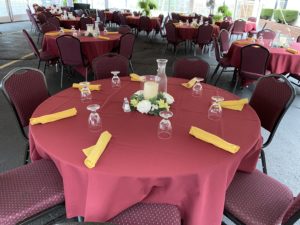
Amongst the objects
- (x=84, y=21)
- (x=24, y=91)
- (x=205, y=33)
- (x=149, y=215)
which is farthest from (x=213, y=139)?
(x=84, y=21)

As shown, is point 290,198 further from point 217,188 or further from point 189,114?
point 189,114

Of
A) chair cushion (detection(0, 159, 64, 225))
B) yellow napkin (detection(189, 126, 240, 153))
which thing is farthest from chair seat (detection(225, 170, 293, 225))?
chair cushion (detection(0, 159, 64, 225))

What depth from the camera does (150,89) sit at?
1.71 meters

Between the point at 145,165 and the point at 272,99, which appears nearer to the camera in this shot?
the point at 145,165

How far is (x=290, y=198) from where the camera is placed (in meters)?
1.46

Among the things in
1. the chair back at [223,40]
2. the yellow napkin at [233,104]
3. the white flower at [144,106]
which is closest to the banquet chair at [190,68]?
the yellow napkin at [233,104]

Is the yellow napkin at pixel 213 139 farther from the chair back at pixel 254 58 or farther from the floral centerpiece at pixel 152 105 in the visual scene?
the chair back at pixel 254 58

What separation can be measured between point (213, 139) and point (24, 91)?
5.29ft

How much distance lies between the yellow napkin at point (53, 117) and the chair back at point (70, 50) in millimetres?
2595

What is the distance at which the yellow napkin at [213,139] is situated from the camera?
1.34m

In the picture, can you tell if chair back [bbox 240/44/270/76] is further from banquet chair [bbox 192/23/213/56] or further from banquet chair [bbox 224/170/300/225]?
banquet chair [bbox 192/23/213/56]

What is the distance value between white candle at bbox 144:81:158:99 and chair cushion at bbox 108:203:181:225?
2.42 feet

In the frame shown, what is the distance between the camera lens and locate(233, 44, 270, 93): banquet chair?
3623 millimetres

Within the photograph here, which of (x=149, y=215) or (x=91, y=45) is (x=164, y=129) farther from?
(x=91, y=45)
